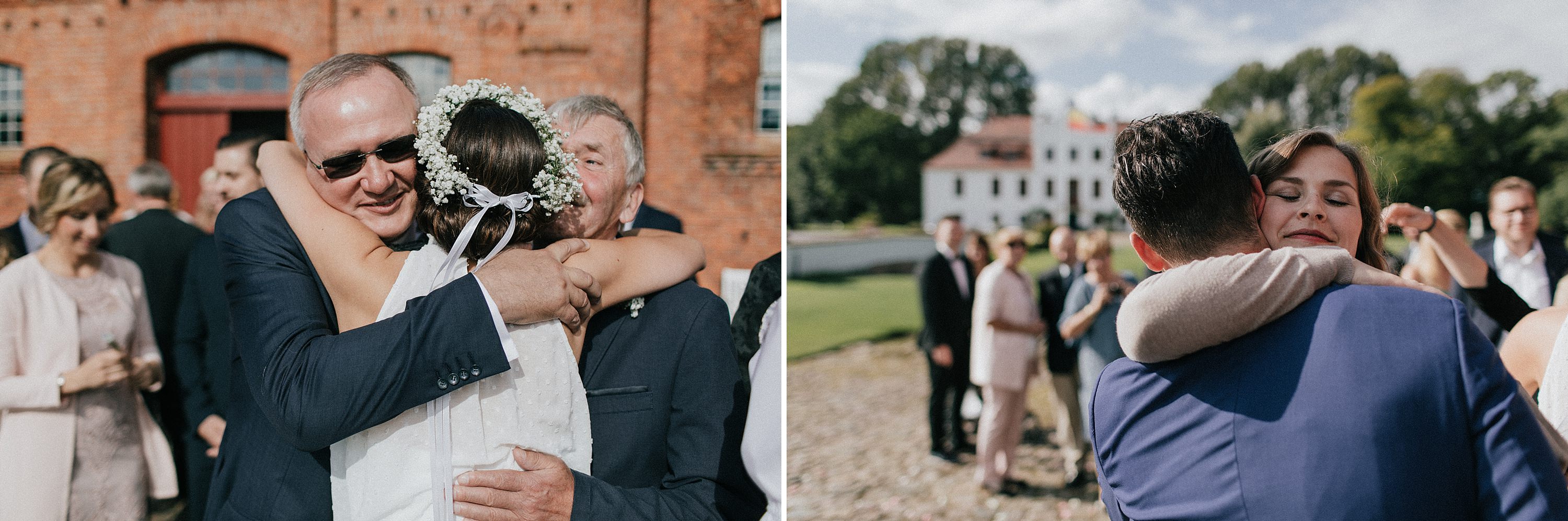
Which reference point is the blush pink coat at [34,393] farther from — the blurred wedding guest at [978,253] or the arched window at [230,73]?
the arched window at [230,73]

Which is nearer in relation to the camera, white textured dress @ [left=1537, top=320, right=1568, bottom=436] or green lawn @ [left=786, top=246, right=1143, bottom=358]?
white textured dress @ [left=1537, top=320, right=1568, bottom=436]

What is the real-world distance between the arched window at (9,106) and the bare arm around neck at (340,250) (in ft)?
44.3

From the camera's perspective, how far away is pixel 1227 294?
150 centimetres

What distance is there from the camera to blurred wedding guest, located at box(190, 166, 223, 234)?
14.4 feet

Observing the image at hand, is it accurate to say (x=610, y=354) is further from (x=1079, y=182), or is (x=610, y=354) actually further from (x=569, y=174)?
(x=1079, y=182)

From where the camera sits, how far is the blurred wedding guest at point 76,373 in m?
3.40

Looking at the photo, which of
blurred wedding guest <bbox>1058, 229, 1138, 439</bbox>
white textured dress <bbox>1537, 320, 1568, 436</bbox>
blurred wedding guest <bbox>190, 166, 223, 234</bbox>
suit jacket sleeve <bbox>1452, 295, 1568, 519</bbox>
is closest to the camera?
suit jacket sleeve <bbox>1452, 295, 1568, 519</bbox>

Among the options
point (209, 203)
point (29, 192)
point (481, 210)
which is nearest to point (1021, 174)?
point (209, 203)

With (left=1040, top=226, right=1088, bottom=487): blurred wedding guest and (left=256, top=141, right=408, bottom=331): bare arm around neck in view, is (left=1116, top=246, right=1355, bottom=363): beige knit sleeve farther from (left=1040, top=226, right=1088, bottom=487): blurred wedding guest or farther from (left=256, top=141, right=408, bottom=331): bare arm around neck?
(left=1040, top=226, right=1088, bottom=487): blurred wedding guest

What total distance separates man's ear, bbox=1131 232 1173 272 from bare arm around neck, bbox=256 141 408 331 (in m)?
1.68

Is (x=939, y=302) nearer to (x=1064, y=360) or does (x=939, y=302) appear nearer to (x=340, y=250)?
(x=1064, y=360)

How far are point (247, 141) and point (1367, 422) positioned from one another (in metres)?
4.66

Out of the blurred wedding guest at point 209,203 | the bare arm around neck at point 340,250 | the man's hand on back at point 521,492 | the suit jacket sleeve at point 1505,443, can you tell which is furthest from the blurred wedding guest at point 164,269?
the suit jacket sleeve at point 1505,443

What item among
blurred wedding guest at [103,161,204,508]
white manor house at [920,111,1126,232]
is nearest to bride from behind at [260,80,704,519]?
blurred wedding guest at [103,161,204,508]
